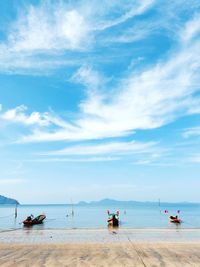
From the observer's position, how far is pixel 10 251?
24.8m

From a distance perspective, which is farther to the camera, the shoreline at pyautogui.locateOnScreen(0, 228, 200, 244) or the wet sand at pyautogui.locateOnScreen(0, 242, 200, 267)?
the shoreline at pyautogui.locateOnScreen(0, 228, 200, 244)

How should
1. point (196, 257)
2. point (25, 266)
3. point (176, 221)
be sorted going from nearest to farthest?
point (25, 266) < point (196, 257) < point (176, 221)

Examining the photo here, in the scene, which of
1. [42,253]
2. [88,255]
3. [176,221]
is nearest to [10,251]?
[42,253]

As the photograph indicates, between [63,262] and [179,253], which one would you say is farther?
[179,253]

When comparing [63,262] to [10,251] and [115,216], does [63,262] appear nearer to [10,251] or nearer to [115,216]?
[10,251]

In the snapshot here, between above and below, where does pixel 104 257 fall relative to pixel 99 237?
below

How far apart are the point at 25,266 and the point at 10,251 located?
24.4 ft

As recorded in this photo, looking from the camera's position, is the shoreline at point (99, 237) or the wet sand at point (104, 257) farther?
the shoreline at point (99, 237)

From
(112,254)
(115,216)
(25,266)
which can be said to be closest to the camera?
(25,266)

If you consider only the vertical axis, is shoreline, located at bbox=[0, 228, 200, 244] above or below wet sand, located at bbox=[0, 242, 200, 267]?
above

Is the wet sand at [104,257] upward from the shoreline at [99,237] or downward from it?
downward

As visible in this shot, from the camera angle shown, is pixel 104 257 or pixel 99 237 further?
pixel 99 237

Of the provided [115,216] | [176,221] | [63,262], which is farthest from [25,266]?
[176,221]

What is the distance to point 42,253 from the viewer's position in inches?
925
